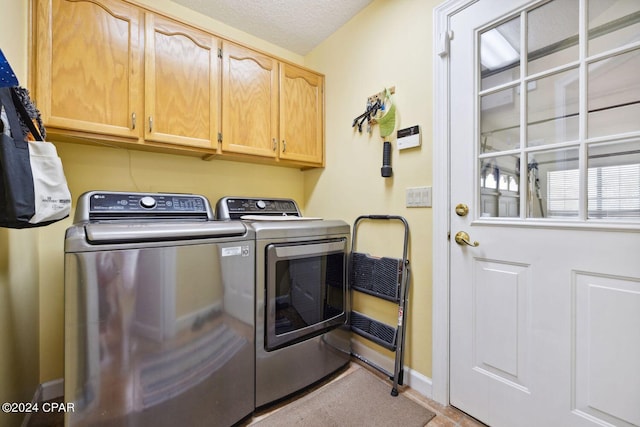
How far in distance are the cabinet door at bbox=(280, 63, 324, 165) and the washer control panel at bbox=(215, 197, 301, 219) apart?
1.21 feet

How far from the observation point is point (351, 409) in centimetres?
143

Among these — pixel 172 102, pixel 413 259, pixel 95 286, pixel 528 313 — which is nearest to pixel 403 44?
pixel 413 259

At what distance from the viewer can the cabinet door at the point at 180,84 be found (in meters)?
1.54

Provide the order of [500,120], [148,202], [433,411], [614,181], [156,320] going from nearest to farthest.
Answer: [614,181] < [156,320] < [500,120] < [433,411] < [148,202]

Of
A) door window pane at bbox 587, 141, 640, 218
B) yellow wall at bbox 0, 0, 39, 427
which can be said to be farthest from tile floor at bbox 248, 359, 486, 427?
door window pane at bbox 587, 141, 640, 218

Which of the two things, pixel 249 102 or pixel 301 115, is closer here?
pixel 249 102

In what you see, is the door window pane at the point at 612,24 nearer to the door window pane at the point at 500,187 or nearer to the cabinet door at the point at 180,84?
the door window pane at the point at 500,187

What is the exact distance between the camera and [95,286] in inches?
39.0

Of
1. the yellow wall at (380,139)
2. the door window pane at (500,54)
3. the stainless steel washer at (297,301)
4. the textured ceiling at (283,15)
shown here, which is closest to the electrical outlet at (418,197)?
the yellow wall at (380,139)

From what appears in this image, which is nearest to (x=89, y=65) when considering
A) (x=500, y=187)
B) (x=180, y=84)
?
(x=180, y=84)

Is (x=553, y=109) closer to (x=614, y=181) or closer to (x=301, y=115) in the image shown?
(x=614, y=181)

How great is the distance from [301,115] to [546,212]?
5.57 feet

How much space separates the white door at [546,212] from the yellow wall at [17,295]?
6.53ft

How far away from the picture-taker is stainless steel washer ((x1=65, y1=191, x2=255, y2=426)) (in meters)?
0.98
